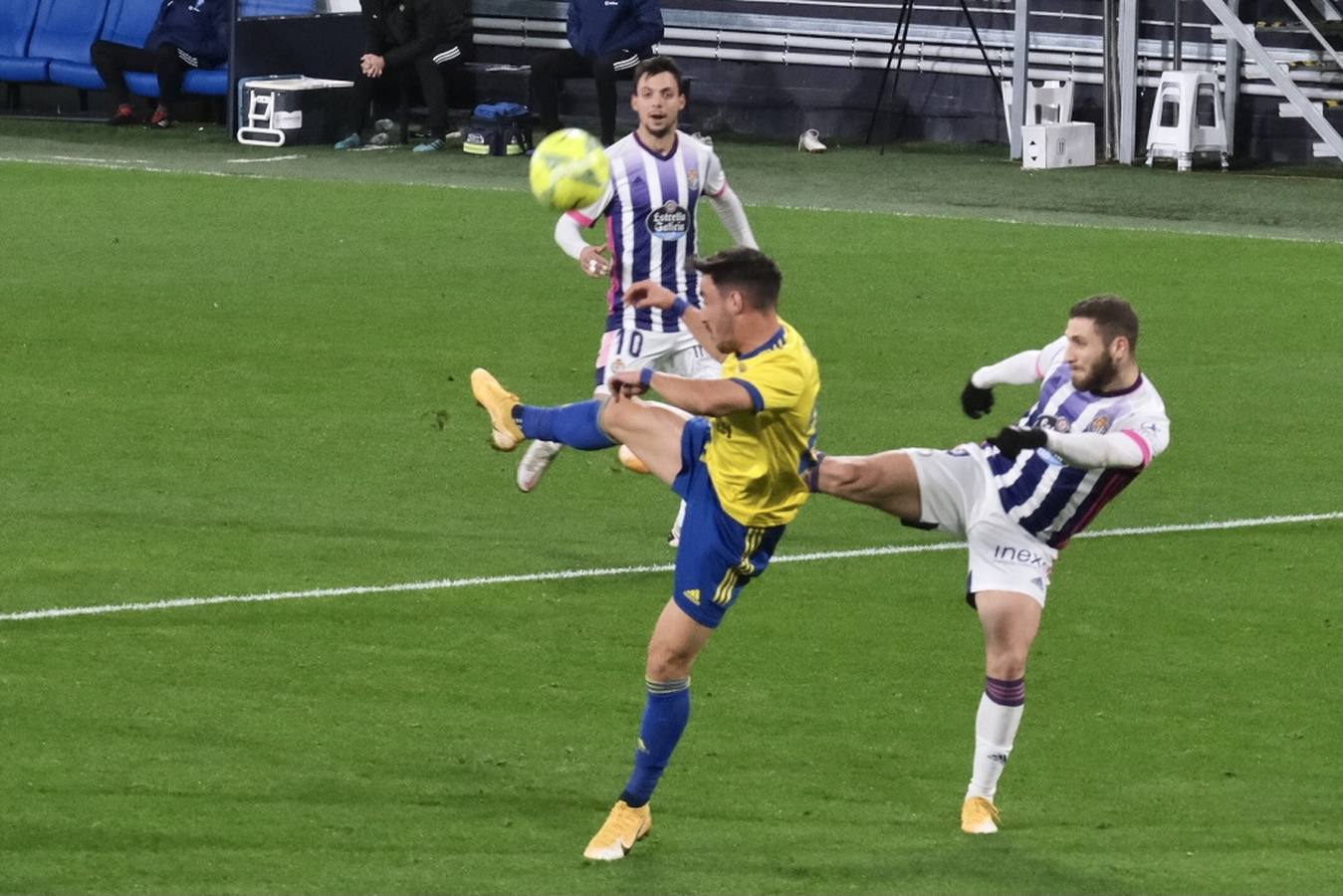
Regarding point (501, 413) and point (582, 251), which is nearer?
point (501, 413)

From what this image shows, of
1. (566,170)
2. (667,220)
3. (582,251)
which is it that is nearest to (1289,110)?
(667,220)

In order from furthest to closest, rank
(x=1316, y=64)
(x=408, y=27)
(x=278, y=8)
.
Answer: (x=278, y=8), (x=408, y=27), (x=1316, y=64)

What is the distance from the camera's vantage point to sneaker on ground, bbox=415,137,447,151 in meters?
26.2

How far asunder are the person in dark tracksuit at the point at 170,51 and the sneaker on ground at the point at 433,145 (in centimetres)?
277

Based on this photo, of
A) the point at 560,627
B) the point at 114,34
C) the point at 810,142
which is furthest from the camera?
the point at 114,34

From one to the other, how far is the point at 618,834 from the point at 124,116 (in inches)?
880

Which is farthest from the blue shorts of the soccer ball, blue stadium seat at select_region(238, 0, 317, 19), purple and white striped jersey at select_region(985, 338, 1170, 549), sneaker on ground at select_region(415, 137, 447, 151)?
blue stadium seat at select_region(238, 0, 317, 19)

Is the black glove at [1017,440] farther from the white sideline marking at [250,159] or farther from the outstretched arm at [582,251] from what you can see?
the white sideline marking at [250,159]

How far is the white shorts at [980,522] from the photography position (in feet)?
24.0

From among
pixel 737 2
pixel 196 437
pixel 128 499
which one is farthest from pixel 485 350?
pixel 737 2

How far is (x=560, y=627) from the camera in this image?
948 centimetres

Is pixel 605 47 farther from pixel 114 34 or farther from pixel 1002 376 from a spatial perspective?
pixel 1002 376

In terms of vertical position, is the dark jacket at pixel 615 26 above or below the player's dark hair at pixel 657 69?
below

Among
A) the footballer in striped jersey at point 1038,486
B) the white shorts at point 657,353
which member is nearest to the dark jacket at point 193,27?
the white shorts at point 657,353
